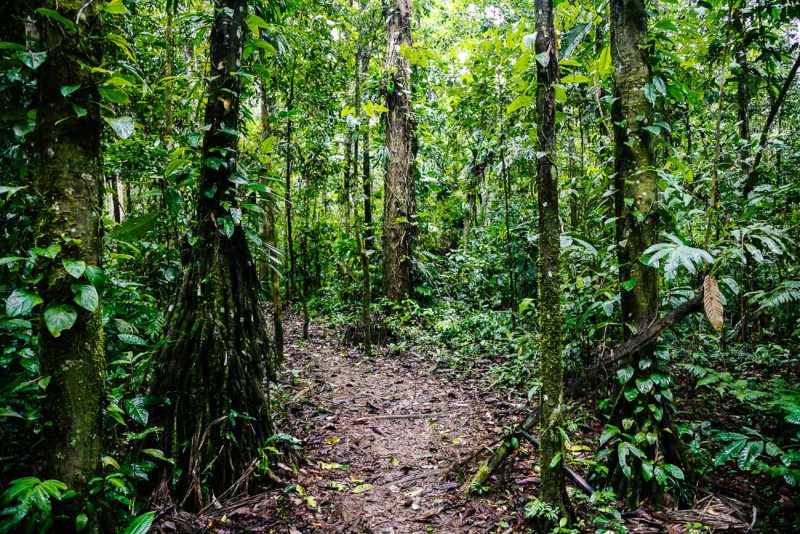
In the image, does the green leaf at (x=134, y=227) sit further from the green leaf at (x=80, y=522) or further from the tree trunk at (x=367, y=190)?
the tree trunk at (x=367, y=190)

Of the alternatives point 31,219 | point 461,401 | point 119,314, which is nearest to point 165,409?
point 119,314

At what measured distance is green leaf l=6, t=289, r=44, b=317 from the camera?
171 centimetres

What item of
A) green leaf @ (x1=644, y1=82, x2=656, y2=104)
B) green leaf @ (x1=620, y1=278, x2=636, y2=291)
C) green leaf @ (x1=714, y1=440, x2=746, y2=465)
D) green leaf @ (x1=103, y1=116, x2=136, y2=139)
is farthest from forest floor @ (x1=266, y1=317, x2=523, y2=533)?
green leaf @ (x1=644, y1=82, x2=656, y2=104)

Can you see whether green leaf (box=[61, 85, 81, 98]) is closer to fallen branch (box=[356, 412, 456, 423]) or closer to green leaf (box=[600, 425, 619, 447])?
green leaf (box=[600, 425, 619, 447])

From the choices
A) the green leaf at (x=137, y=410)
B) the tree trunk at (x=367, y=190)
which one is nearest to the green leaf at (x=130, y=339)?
the green leaf at (x=137, y=410)

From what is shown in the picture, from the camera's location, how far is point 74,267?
179 centimetres

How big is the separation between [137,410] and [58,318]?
3.64 feet

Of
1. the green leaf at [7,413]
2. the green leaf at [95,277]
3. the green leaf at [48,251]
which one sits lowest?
the green leaf at [7,413]

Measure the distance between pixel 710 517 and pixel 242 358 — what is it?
3.35m

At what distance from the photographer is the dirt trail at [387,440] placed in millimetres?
3072

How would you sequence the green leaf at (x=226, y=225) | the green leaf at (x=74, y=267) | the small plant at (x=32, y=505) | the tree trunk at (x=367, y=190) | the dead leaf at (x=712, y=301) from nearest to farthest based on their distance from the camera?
the small plant at (x=32, y=505)
the green leaf at (x=74, y=267)
the dead leaf at (x=712, y=301)
the green leaf at (x=226, y=225)
the tree trunk at (x=367, y=190)

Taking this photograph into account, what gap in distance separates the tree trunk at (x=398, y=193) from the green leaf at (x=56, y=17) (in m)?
6.55

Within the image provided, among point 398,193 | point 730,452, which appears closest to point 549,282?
point 730,452

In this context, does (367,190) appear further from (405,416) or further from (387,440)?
(387,440)
